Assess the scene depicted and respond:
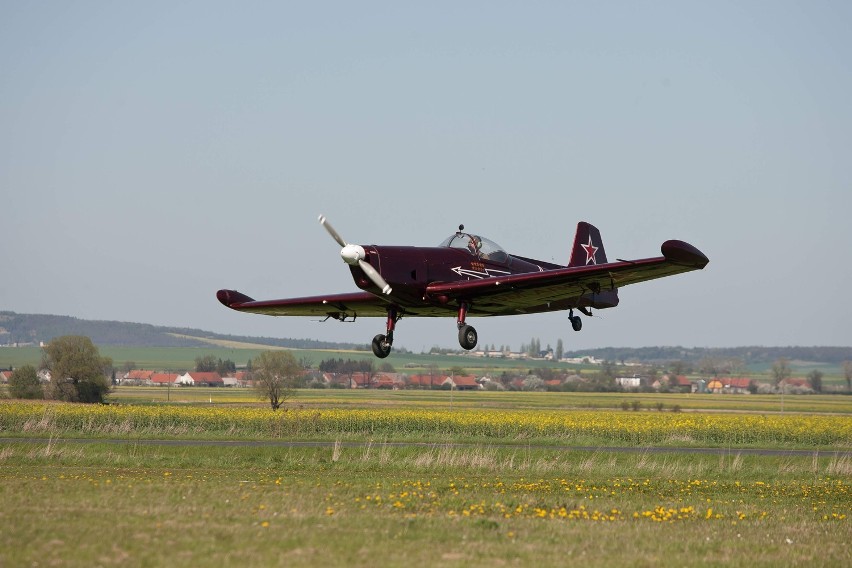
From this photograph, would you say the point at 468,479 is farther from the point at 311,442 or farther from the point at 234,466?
the point at 311,442

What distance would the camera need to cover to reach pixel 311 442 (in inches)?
1548

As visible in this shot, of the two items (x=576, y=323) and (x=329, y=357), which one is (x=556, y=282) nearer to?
(x=576, y=323)

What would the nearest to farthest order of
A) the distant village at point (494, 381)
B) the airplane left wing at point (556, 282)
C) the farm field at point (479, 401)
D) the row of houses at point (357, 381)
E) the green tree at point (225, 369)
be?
the airplane left wing at point (556, 282)
the farm field at point (479, 401)
the row of houses at point (357, 381)
the distant village at point (494, 381)
the green tree at point (225, 369)

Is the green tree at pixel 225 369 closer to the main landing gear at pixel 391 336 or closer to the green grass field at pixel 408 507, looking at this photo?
the green grass field at pixel 408 507

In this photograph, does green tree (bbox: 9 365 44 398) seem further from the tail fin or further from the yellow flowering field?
the tail fin

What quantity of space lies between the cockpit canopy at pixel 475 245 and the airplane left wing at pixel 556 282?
1.09 m

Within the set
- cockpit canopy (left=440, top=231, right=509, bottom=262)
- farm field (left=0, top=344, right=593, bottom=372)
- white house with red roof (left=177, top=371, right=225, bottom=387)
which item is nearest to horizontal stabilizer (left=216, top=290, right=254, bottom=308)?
cockpit canopy (left=440, top=231, right=509, bottom=262)

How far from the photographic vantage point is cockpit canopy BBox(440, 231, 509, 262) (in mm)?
26172

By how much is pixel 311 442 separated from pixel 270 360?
35218 millimetres

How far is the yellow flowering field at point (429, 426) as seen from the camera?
4397 cm

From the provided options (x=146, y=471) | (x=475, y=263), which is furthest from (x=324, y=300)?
(x=146, y=471)

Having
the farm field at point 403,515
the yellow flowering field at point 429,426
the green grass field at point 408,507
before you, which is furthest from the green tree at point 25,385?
the farm field at point 403,515

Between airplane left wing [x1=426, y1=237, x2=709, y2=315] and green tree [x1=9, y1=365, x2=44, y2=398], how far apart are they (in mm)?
53436

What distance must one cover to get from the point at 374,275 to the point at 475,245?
3.42 metres
